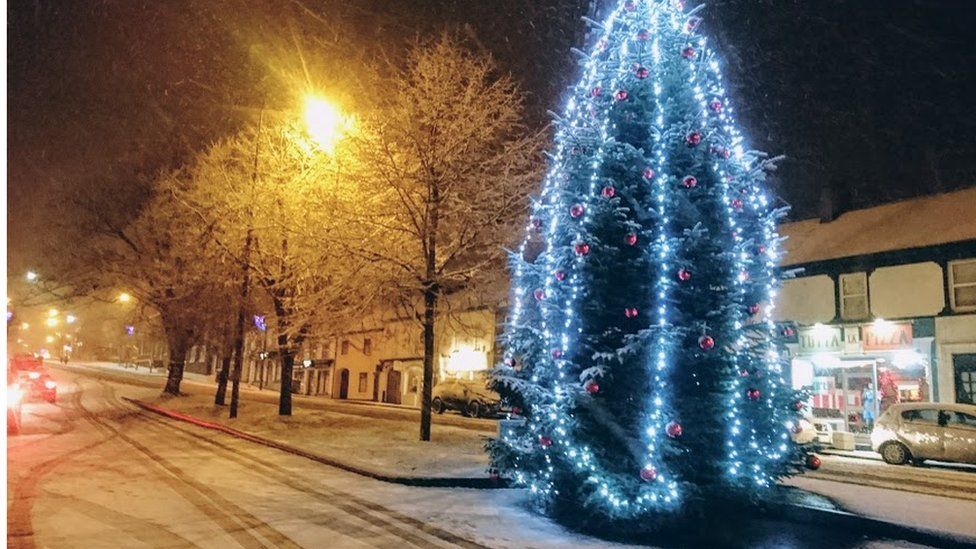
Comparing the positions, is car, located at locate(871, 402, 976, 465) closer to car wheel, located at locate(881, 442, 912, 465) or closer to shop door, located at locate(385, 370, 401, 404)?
car wheel, located at locate(881, 442, 912, 465)

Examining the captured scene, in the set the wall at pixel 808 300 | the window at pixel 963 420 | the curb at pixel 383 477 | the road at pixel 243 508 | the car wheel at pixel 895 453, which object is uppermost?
the wall at pixel 808 300

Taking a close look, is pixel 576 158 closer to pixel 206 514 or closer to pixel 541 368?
pixel 541 368

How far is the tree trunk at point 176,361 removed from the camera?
3227 cm

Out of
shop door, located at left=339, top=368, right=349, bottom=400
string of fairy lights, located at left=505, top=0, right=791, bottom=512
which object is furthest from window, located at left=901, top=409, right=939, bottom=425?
shop door, located at left=339, top=368, right=349, bottom=400

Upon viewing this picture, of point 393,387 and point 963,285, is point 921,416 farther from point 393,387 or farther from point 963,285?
point 393,387

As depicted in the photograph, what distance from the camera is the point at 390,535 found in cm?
852

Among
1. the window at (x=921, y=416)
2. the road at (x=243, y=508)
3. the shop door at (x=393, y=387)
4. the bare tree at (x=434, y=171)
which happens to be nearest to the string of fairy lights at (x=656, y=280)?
the road at (x=243, y=508)

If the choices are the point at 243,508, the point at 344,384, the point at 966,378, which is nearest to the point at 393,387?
the point at 344,384

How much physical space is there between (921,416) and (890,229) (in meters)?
11.5

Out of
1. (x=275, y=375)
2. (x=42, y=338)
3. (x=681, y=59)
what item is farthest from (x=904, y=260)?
(x=42, y=338)

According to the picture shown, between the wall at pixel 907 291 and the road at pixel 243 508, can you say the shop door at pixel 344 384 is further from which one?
the road at pixel 243 508

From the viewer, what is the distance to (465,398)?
109 feet

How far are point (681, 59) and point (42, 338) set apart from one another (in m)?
136

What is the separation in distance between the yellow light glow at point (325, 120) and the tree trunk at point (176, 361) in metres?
16.4
